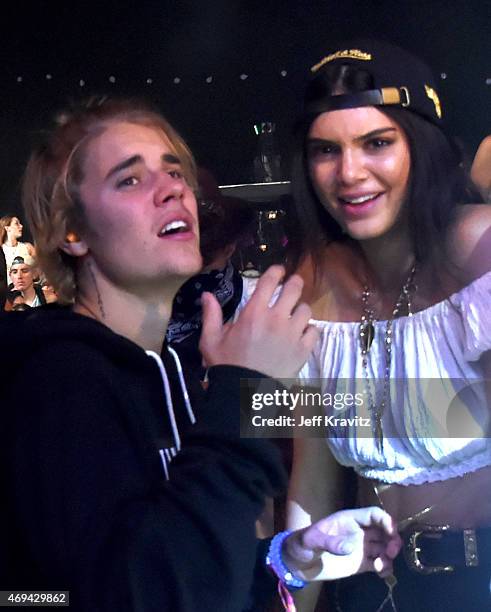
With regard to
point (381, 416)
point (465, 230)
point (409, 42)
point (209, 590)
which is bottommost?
point (209, 590)

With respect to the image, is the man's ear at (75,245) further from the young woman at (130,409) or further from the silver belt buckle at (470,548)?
the silver belt buckle at (470,548)

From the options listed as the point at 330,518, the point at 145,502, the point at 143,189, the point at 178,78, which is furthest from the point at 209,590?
the point at 178,78

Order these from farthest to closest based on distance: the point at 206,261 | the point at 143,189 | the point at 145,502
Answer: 1. the point at 206,261
2. the point at 143,189
3. the point at 145,502

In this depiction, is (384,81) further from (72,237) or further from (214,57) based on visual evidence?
(72,237)

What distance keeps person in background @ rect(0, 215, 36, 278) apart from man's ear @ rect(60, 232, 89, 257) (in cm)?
12

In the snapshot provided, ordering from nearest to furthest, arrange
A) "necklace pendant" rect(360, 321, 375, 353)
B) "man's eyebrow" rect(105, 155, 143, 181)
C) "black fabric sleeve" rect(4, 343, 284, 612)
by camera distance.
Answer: "black fabric sleeve" rect(4, 343, 284, 612) → "man's eyebrow" rect(105, 155, 143, 181) → "necklace pendant" rect(360, 321, 375, 353)

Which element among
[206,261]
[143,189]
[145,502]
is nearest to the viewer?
[145,502]

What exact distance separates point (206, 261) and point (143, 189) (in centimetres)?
15

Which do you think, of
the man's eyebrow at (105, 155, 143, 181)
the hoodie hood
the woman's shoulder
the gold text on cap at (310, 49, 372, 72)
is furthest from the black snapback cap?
the hoodie hood

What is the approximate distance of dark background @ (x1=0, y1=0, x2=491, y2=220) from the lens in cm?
79

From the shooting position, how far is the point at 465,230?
73cm

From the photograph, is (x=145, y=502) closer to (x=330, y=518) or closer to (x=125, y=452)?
(x=125, y=452)

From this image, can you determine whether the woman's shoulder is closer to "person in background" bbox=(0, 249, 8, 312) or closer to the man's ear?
the man's ear

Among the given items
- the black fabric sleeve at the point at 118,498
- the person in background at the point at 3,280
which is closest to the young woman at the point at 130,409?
the black fabric sleeve at the point at 118,498
